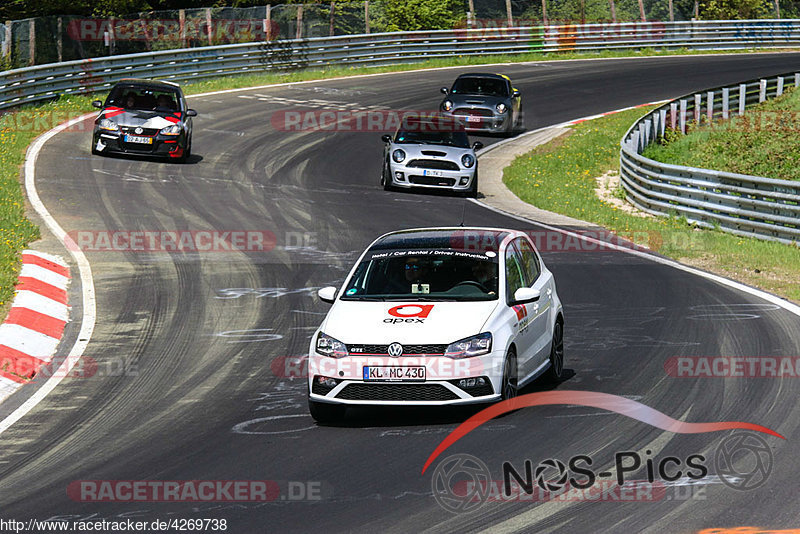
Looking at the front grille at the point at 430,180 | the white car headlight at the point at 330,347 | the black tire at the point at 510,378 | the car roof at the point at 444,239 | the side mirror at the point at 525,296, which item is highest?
the car roof at the point at 444,239

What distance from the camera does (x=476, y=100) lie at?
111 ft

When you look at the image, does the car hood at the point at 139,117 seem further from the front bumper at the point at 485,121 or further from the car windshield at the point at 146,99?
the front bumper at the point at 485,121

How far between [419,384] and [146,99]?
723 inches

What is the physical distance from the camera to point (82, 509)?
755 cm

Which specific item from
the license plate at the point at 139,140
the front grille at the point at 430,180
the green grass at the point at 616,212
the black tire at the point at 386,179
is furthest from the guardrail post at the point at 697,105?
the license plate at the point at 139,140

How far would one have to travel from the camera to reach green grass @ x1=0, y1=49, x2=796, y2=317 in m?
16.5

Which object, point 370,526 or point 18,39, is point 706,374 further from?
point 18,39

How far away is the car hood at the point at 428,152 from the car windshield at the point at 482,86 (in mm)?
9142

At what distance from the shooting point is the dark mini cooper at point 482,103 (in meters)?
33.7

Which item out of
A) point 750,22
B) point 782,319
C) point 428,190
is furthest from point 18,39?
point 750,22

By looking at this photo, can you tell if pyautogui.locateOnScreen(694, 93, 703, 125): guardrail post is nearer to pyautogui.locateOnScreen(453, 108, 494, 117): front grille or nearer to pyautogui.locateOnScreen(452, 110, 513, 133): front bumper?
pyautogui.locateOnScreen(452, 110, 513, 133): front bumper

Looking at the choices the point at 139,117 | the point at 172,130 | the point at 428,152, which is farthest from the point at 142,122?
the point at 428,152

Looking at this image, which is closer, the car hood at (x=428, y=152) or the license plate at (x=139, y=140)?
the car hood at (x=428, y=152)

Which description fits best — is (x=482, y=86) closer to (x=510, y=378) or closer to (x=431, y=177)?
(x=431, y=177)
